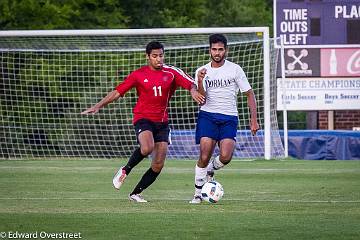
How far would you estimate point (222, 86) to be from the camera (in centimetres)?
1395

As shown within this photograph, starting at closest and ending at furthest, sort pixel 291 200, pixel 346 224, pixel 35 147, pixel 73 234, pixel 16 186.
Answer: pixel 73 234
pixel 346 224
pixel 291 200
pixel 16 186
pixel 35 147

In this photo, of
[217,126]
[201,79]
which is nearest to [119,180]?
[217,126]

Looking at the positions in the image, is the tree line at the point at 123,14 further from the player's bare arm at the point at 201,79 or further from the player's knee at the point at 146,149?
the player's bare arm at the point at 201,79

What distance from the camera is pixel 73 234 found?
33.1ft

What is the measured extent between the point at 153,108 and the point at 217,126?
823 mm

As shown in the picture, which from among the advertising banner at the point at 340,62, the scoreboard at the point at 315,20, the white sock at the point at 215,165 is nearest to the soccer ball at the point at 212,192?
the white sock at the point at 215,165

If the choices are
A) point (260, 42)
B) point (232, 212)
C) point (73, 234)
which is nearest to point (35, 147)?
point (260, 42)

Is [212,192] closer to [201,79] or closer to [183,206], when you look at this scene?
[183,206]

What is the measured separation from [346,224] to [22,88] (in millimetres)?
19402

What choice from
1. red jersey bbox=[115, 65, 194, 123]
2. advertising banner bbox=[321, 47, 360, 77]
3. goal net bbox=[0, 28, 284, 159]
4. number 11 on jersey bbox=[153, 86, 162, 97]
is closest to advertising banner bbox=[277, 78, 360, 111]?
advertising banner bbox=[321, 47, 360, 77]

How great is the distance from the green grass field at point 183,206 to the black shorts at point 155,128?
30.2 inches

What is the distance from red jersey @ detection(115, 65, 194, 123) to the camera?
1413 cm

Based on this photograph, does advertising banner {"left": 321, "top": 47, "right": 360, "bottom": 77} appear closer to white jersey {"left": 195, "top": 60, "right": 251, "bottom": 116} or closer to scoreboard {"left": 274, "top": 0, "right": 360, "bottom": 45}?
scoreboard {"left": 274, "top": 0, "right": 360, "bottom": 45}

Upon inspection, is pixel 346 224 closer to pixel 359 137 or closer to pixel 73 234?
pixel 73 234
